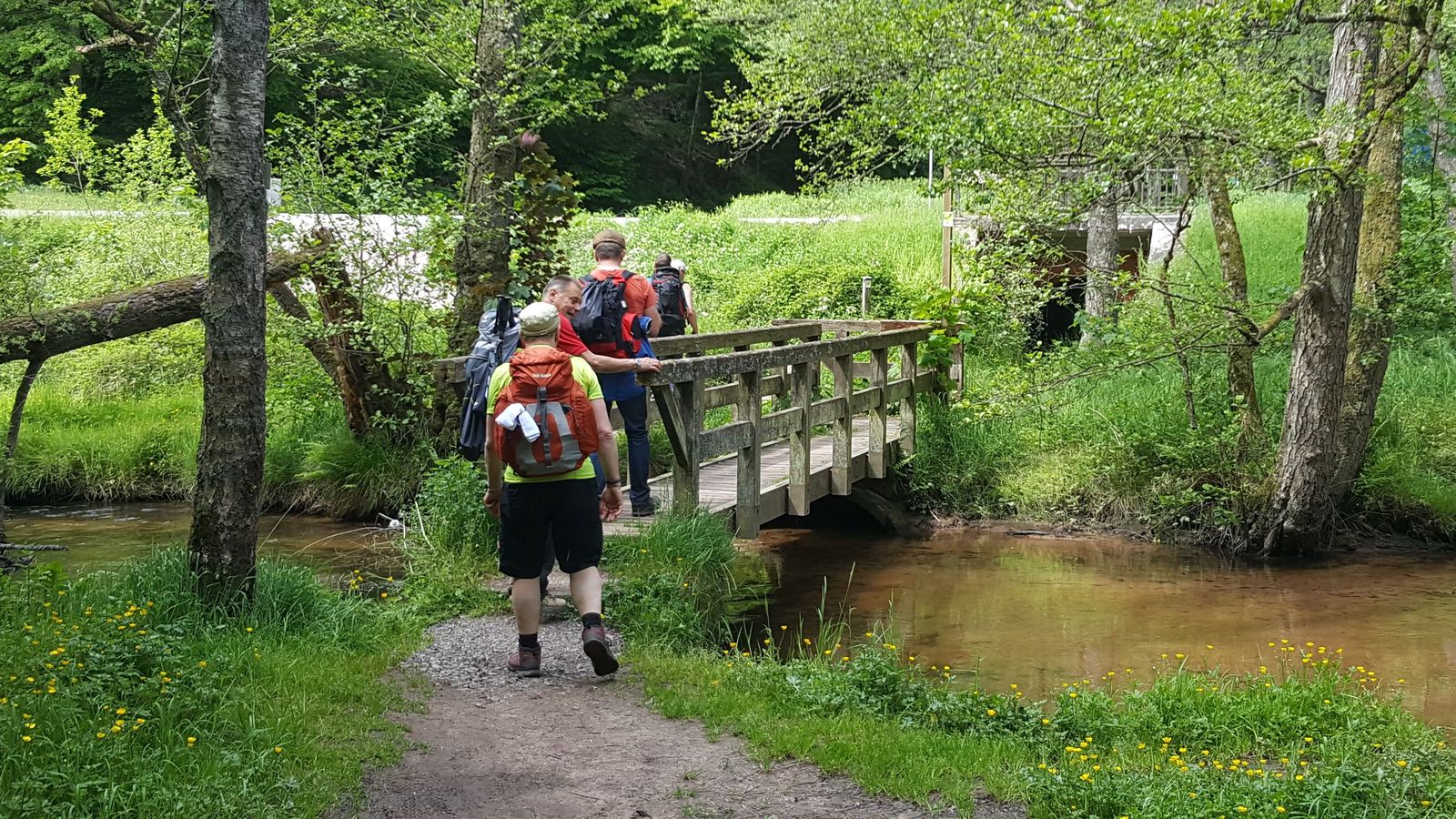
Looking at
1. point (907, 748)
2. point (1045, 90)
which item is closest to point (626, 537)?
point (907, 748)

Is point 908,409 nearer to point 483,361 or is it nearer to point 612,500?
point 612,500

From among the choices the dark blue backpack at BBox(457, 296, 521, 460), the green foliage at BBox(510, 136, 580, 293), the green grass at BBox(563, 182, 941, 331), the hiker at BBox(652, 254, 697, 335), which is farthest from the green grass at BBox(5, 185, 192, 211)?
the dark blue backpack at BBox(457, 296, 521, 460)

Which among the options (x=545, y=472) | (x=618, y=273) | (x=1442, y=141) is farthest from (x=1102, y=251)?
(x=545, y=472)

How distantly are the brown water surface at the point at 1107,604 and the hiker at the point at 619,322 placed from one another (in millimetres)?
1726

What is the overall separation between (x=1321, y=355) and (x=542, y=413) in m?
8.00

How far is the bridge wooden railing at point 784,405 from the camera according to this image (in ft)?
28.4

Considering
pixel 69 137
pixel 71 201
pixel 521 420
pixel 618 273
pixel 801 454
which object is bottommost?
pixel 801 454

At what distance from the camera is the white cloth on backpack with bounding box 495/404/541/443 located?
213 inches

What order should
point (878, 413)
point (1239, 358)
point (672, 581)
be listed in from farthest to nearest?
point (878, 413), point (1239, 358), point (672, 581)

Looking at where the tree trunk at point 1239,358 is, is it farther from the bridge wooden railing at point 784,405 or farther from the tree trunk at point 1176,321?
the bridge wooden railing at point 784,405

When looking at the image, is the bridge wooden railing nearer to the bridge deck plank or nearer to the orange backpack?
the bridge deck plank

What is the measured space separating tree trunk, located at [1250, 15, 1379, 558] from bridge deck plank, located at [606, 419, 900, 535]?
3.74 m

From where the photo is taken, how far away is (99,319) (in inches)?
325

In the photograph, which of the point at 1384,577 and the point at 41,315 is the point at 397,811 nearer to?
the point at 41,315
